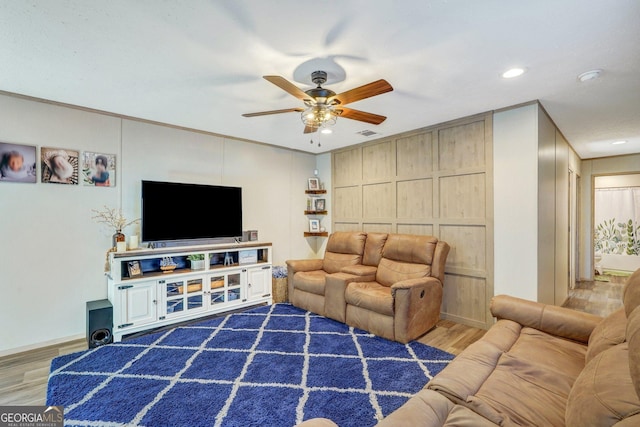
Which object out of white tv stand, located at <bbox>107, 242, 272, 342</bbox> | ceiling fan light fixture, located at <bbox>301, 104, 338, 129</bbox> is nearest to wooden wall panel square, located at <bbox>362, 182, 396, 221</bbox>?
white tv stand, located at <bbox>107, 242, 272, 342</bbox>

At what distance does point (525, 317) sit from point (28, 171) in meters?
4.51

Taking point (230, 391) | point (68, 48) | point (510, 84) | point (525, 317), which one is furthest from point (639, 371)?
point (68, 48)

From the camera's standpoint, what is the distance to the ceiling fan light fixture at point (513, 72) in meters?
2.31

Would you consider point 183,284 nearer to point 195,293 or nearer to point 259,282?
point 195,293

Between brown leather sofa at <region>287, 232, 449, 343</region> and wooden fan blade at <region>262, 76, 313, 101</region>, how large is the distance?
1961 mm

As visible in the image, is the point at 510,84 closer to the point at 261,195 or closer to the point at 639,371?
the point at 639,371

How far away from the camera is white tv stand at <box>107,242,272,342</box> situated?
309 cm

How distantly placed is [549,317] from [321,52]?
240cm

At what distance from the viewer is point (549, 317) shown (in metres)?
2.01

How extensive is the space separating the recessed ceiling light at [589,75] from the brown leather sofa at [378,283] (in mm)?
1900

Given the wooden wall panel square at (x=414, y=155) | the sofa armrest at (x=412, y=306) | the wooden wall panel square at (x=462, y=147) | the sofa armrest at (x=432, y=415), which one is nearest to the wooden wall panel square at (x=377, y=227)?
the wooden wall panel square at (x=414, y=155)

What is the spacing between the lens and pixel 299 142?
4.63m

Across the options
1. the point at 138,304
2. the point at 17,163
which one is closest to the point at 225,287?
the point at 138,304

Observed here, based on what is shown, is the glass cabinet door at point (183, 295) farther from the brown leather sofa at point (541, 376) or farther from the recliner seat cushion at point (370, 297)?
the brown leather sofa at point (541, 376)
